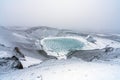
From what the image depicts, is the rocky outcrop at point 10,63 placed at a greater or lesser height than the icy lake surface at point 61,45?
lesser

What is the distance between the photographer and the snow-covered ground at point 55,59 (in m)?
4.68

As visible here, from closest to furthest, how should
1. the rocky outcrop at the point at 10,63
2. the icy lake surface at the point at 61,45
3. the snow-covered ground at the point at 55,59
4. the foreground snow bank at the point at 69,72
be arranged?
the foreground snow bank at the point at 69,72
the snow-covered ground at the point at 55,59
the rocky outcrop at the point at 10,63
the icy lake surface at the point at 61,45

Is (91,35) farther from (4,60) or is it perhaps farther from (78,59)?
(4,60)

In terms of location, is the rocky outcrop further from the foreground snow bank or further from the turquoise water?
the turquoise water

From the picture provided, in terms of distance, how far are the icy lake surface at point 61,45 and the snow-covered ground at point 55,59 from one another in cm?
21

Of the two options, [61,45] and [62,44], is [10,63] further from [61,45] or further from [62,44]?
[62,44]

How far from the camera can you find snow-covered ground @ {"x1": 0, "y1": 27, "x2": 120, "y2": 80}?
468 centimetres

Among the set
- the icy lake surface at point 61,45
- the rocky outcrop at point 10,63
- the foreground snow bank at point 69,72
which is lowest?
the foreground snow bank at point 69,72

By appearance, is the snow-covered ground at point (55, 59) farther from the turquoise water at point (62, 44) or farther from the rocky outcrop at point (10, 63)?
the turquoise water at point (62, 44)

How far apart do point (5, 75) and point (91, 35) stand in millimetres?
4833

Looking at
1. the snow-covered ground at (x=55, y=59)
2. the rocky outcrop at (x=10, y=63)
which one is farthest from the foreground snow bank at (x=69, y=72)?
the rocky outcrop at (x=10, y=63)

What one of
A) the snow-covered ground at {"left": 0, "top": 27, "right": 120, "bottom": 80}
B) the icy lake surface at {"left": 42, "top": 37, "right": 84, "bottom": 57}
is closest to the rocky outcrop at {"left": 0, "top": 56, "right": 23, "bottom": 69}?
the snow-covered ground at {"left": 0, "top": 27, "right": 120, "bottom": 80}

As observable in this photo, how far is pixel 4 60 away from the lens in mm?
5395

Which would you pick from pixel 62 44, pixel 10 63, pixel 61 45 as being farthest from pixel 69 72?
pixel 62 44
